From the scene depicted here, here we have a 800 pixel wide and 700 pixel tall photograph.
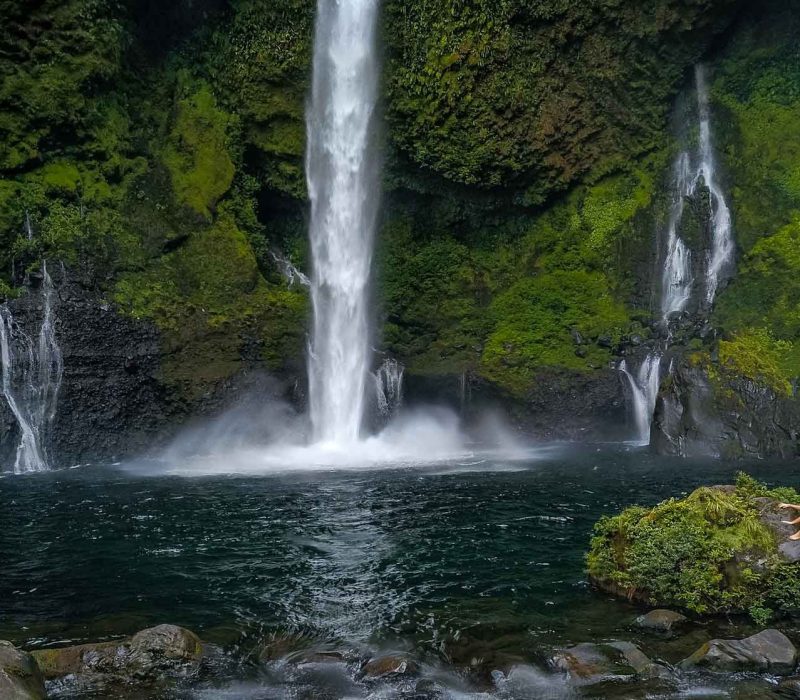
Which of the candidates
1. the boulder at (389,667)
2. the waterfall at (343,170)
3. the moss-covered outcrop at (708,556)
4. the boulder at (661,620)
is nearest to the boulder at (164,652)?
the boulder at (389,667)

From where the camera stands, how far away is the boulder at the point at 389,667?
9.26 m

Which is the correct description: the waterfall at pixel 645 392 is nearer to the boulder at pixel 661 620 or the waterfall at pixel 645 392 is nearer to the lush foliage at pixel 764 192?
the lush foliage at pixel 764 192

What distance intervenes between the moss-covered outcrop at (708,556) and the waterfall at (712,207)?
778 inches

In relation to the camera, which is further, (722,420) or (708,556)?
(722,420)

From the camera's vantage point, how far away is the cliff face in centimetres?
2708

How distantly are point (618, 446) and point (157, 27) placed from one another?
76.7ft

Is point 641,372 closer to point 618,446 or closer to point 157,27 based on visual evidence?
point 618,446

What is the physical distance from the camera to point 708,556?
1088cm

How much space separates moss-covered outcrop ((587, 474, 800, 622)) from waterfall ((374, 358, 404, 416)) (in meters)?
18.3

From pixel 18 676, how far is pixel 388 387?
22364mm

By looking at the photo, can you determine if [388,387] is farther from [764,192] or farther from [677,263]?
[764,192]

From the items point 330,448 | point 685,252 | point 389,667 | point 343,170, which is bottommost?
point 389,667

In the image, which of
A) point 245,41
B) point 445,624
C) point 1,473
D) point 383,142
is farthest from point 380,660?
point 245,41

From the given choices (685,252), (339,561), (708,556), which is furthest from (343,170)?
(708,556)
